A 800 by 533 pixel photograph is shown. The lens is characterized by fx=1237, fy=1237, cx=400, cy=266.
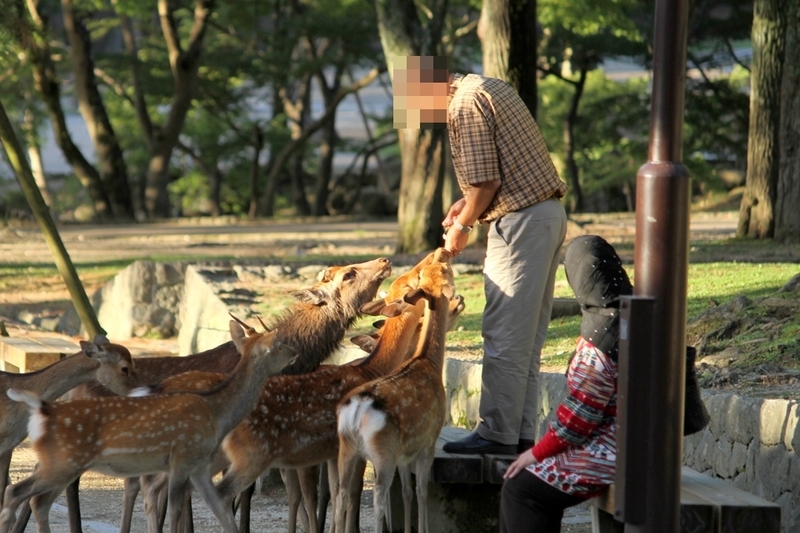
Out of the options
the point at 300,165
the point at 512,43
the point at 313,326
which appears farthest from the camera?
the point at 300,165

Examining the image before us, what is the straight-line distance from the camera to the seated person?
4578mm

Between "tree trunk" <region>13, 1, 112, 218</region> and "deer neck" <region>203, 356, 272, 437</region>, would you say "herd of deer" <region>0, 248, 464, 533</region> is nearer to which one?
"deer neck" <region>203, 356, 272, 437</region>

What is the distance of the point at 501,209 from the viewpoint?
5.88 m

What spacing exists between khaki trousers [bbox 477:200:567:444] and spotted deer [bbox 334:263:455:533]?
0.28 metres

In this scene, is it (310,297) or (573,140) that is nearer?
(310,297)

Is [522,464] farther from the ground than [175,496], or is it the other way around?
[522,464]

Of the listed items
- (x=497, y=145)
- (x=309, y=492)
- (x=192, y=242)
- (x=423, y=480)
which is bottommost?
(x=309, y=492)

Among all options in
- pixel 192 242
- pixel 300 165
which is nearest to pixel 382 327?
pixel 192 242

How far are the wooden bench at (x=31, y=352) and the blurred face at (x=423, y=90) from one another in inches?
167

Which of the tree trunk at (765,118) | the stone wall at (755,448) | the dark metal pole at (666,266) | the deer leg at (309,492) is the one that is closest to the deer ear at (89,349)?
the deer leg at (309,492)

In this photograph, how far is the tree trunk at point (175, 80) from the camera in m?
23.9

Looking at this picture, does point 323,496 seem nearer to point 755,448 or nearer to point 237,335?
point 237,335

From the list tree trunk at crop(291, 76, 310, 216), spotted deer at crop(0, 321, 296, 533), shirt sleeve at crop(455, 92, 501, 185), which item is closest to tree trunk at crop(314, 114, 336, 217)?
tree trunk at crop(291, 76, 310, 216)

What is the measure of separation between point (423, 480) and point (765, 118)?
11214 mm
